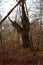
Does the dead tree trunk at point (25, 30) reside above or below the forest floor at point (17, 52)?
above

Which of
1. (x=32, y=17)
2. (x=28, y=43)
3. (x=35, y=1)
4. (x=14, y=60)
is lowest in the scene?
(x=14, y=60)

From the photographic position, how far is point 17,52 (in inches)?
137

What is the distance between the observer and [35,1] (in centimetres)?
521

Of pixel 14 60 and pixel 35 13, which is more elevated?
pixel 35 13

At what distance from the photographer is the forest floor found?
3.09 meters

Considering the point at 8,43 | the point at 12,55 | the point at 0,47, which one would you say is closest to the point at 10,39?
the point at 8,43

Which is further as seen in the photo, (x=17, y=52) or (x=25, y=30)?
(x=17, y=52)

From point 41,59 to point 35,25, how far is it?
1344mm

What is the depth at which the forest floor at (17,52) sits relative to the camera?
10.1ft

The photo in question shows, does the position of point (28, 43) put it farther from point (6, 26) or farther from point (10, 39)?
point (6, 26)

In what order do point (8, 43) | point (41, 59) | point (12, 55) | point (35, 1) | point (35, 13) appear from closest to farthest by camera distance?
point (41, 59) < point (12, 55) < point (8, 43) < point (35, 13) < point (35, 1)

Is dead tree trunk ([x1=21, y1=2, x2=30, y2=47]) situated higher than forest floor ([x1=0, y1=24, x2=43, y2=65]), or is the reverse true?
dead tree trunk ([x1=21, y1=2, x2=30, y2=47])

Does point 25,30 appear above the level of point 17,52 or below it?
above

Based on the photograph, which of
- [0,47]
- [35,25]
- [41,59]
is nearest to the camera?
[41,59]
